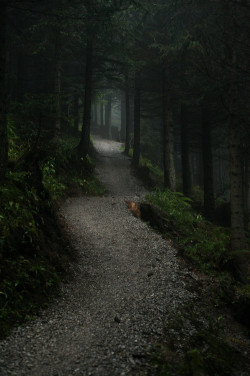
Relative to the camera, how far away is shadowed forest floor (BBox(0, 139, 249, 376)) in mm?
3812

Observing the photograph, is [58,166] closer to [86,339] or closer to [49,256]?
[49,256]

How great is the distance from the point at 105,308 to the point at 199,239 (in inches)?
229

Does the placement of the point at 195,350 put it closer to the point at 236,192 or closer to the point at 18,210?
the point at 18,210

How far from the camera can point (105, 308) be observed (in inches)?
214

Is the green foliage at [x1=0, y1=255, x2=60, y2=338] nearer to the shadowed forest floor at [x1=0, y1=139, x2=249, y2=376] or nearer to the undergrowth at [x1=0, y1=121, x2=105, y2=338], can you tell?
the undergrowth at [x1=0, y1=121, x2=105, y2=338]

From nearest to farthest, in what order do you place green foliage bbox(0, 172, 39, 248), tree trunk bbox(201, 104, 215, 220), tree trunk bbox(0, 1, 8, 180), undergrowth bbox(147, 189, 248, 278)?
1. green foliage bbox(0, 172, 39, 248)
2. tree trunk bbox(0, 1, 8, 180)
3. undergrowth bbox(147, 189, 248, 278)
4. tree trunk bbox(201, 104, 215, 220)

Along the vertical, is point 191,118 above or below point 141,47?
below

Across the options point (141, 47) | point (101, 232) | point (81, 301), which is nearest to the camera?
point (81, 301)

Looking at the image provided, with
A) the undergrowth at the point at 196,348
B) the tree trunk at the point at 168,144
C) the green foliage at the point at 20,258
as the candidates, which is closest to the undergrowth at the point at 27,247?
the green foliage at the point at 20,258

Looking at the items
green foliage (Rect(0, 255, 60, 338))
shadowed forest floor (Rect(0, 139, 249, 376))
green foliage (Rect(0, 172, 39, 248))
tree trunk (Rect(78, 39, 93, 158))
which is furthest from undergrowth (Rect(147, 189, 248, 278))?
tree trunk (Rect(78, 39, 93, 158))

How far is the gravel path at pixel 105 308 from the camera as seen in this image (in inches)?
150

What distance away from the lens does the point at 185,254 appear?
855cm

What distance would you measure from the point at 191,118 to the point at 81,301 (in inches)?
694

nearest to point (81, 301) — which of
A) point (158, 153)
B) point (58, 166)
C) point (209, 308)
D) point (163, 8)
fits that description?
point (209, 308)
